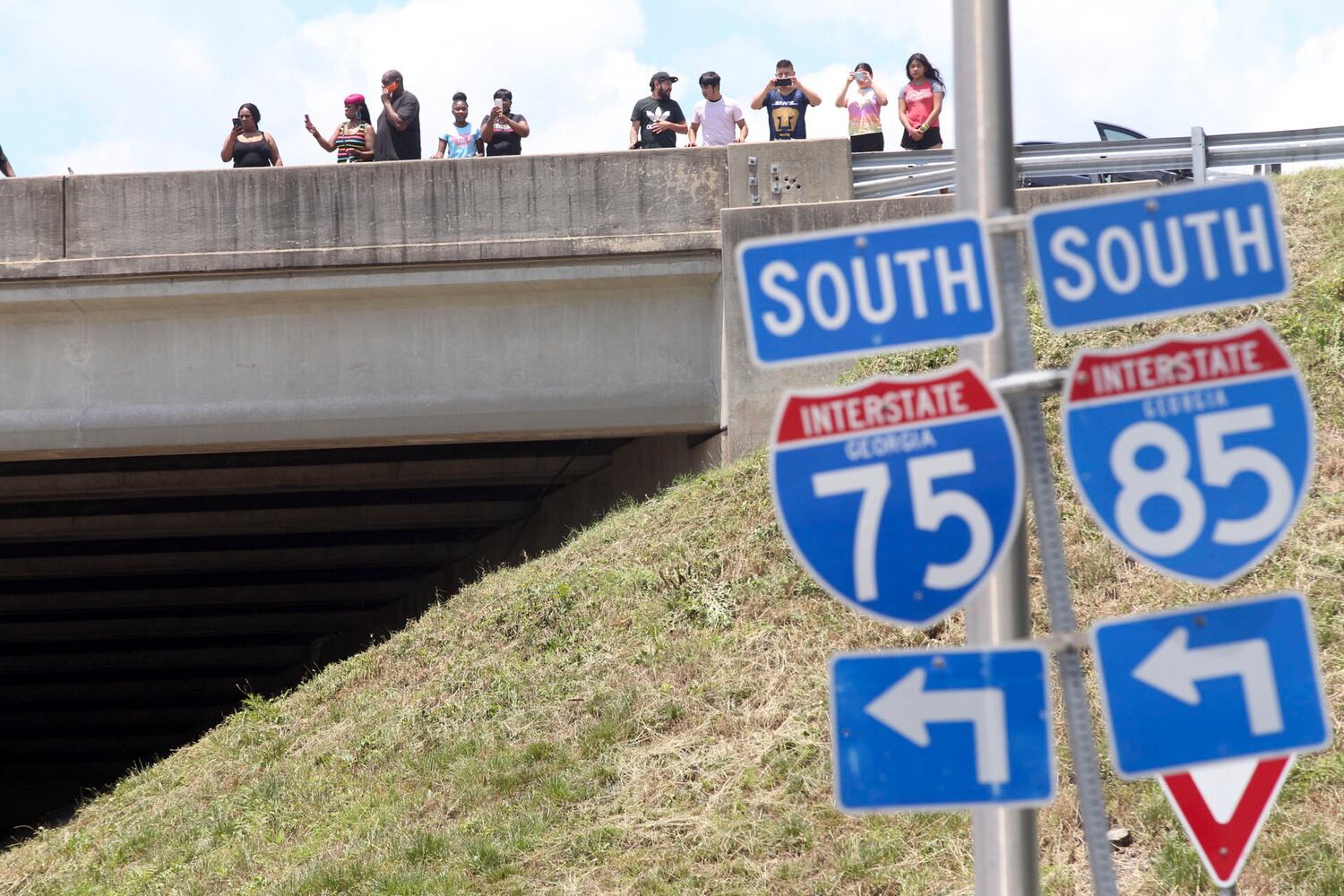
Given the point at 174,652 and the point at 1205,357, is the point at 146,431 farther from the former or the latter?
the point at 174,652

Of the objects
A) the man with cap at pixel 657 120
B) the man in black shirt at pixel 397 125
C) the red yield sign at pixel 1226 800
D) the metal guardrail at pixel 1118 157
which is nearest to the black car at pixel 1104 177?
the metal guardrail at pixel 1118 157

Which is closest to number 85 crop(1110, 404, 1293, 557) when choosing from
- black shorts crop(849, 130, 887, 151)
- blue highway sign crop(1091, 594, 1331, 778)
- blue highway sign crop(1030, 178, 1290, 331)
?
blue highway sign crop(1091, 594, 1331, 778)

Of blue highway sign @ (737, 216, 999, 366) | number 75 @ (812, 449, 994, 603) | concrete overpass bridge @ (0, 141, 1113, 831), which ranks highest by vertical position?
concrete overpass bridge @ (0, 141, 1113, 831)

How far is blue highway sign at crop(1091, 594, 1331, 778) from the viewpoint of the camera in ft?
10.9

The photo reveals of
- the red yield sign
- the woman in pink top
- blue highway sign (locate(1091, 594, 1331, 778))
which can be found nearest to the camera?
blue highway sign (locate(1091, 594, 1331, 778))

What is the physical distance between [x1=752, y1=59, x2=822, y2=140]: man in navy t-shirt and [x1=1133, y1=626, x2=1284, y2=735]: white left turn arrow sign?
1180 centimetres

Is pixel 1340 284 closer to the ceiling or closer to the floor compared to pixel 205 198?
closer to the floor

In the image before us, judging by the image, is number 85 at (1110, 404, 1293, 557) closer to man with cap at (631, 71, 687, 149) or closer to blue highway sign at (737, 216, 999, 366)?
blue highway sign at (737, 216, 999, 366)

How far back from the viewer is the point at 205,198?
13984 millimetres

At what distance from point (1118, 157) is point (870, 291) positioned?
36.5 feet

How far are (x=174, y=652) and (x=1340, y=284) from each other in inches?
891

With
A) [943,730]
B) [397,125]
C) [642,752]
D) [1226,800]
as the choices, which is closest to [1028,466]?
[943,730]

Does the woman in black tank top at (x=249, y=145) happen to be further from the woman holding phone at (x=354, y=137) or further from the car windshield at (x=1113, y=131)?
the car windshield at (x=1113, y=131)

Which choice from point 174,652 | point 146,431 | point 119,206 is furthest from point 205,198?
point 174,652
